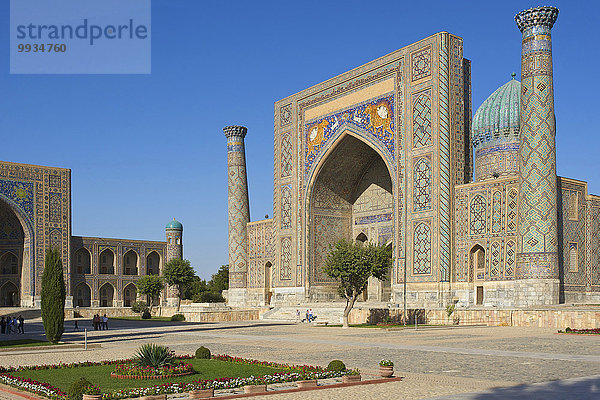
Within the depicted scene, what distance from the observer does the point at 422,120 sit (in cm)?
3155

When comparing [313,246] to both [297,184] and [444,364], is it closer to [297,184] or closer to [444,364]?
[297,184]

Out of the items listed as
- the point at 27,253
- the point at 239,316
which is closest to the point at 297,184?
the point at 239,316

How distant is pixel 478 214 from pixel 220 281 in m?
47.5

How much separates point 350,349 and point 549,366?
19.0ft

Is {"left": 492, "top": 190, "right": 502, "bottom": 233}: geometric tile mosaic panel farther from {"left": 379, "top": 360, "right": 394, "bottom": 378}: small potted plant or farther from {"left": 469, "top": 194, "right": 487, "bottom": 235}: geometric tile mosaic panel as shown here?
{"left": 379, "top": 360, "right": 394, "bottom": 378}: small potted plant

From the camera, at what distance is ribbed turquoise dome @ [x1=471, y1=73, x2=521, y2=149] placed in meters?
34.2

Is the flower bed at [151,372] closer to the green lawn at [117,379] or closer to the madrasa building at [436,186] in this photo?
the green lawn at [117,379]

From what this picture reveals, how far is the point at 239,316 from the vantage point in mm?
37438

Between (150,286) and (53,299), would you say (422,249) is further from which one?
(150,286)

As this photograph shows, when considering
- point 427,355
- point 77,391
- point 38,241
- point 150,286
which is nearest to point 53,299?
point 427,355

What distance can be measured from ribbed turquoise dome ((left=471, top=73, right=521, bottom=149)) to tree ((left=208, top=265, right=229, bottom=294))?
1672 inches

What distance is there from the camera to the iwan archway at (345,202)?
124 feet

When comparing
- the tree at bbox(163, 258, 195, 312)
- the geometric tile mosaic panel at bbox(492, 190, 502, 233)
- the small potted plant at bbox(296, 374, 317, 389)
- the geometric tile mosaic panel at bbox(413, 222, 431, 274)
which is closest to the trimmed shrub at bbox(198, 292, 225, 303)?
the tree at bbox(163, 258, 195, 312)

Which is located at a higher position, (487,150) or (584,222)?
(487,150)
